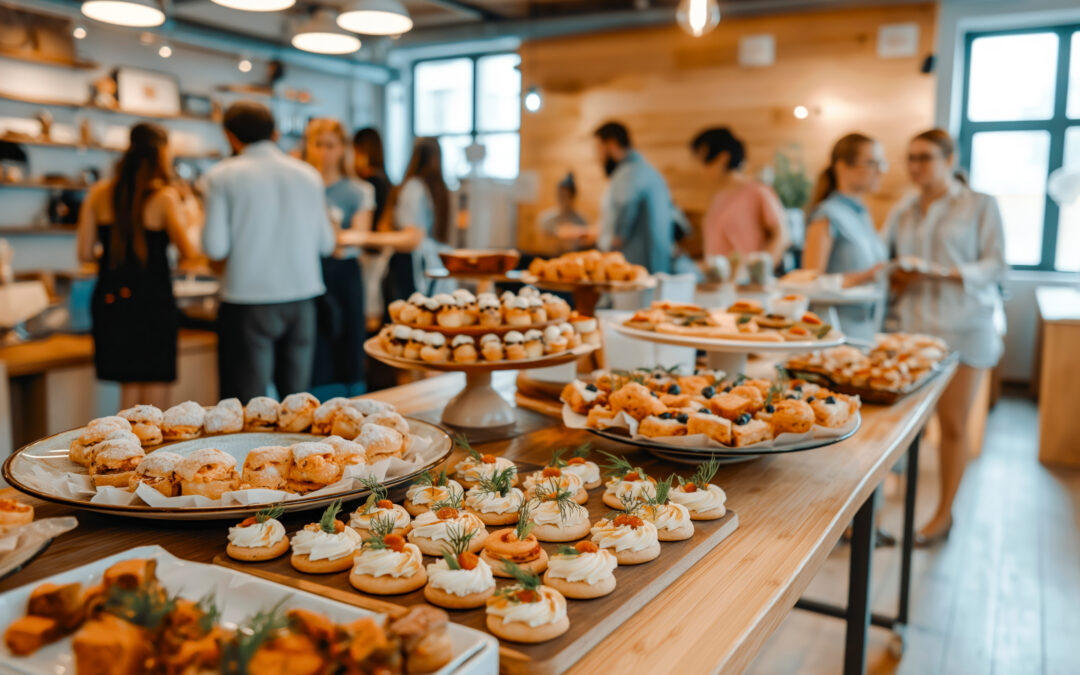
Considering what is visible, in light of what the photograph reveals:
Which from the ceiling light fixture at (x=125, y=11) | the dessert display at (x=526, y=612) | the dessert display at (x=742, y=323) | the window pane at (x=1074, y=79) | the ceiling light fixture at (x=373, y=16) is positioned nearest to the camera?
the dessert display at (x=526, y=612)

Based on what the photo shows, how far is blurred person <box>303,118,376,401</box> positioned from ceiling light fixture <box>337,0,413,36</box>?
1.26 metres

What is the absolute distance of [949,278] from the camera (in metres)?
3.22

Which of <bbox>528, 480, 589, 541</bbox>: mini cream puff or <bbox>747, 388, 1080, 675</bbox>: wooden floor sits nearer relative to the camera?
<bbox>528, 480, 589, 541</bbox>: mini cream puff

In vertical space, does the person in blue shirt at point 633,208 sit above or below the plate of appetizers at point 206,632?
above

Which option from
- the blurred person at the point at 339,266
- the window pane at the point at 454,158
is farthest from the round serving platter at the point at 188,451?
the window pane at the point at 454,158

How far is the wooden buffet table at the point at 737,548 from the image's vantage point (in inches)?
31.8

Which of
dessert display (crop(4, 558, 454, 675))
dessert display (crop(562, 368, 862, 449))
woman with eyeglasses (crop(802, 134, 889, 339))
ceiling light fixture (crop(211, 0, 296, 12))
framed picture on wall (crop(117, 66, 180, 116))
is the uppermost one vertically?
framed picture on wall (crop(117, 66, 180, 116))

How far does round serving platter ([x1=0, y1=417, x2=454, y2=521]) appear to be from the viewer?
982 millimetres

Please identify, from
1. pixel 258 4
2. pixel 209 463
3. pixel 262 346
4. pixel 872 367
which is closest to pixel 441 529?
pixel 209 463

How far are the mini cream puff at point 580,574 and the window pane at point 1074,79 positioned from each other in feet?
23.8

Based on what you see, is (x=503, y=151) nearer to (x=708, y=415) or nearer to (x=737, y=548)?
(x=708, y=415)

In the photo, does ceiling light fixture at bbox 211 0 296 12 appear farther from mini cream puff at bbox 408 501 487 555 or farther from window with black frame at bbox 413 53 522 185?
window with black frame at bbox 413 53 522 185

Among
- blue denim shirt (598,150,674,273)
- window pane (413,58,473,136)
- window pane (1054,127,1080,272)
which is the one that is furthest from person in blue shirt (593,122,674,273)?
window pane (1054,127,1080,272)

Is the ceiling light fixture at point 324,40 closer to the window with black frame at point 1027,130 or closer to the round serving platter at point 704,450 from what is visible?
the round serving platter at point 704,450
